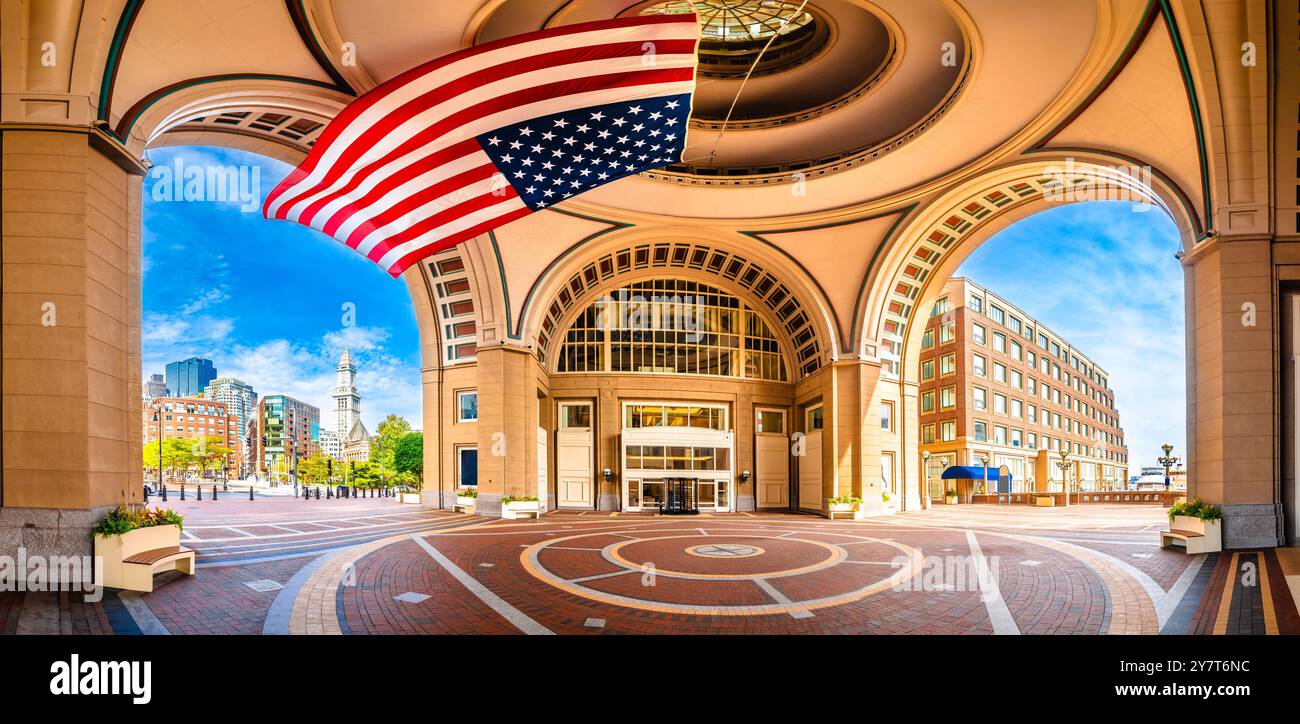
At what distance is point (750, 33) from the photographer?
866 inches

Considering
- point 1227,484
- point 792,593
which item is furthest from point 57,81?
point 1227,484

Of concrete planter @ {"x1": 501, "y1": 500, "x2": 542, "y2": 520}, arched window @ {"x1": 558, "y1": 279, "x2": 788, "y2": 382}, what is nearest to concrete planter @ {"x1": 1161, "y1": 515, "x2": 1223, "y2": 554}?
concrete planter @ {"x1": 501, "y1": 500, "x2": 542, "y2": 520}

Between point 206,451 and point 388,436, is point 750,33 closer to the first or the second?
point 388,436

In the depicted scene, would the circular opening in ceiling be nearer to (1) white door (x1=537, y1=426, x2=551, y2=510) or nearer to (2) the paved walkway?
(2) the paved walkway

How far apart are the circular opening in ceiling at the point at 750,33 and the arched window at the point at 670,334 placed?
12.1 metres

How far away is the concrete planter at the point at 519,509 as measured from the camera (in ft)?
80.6

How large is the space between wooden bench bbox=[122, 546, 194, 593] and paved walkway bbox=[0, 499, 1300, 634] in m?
0.24

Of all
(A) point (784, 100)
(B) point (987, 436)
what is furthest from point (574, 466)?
(B) point (987, 436)

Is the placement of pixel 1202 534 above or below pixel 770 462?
above

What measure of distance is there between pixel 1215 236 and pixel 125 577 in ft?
72.7

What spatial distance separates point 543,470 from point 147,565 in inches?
804

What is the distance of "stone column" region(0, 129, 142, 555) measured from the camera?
34.0 ft

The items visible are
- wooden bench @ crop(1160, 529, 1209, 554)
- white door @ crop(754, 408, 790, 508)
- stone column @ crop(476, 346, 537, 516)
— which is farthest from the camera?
white door @ crop(754, 408, 790, 508)

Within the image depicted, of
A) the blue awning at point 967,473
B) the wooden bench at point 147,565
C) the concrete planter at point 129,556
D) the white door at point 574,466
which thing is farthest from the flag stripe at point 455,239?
the blue awning at point 967,473
